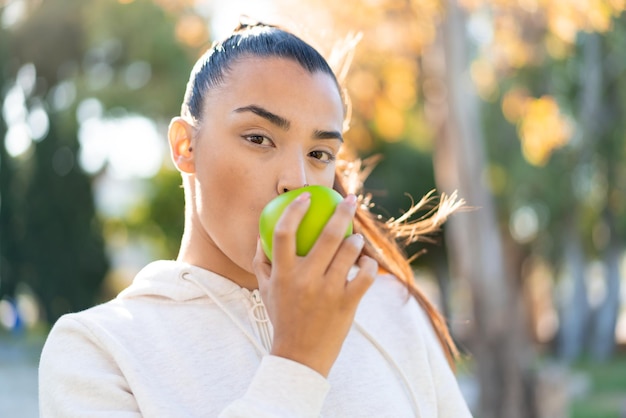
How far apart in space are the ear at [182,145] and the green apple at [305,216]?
12.5 inches

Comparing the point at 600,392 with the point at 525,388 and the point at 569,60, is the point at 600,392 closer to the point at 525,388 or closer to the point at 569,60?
the point at 569,60

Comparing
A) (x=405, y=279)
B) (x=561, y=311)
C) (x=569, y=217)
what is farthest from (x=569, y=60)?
(x=405, y=279)

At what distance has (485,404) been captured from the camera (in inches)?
305

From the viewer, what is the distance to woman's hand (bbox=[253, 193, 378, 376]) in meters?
1.51

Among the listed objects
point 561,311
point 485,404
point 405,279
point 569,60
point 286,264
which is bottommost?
point 286,264

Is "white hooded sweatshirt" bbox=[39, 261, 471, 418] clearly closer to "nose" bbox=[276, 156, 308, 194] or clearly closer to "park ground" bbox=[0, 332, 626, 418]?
"nose" bbox=[276, 156, 308, 194]

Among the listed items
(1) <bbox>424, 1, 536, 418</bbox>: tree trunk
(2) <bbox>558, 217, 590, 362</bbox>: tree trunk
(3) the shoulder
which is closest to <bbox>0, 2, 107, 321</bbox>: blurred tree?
(2) <bbox>558, 217, 590, 362</bbox>: tree trunk

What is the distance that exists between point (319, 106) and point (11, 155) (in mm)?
20447

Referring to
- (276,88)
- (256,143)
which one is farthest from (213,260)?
(276,88)

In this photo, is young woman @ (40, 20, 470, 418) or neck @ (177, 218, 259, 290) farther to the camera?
neck @ (177, 218, 259, 290)

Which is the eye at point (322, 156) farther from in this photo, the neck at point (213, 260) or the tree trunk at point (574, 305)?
the tree trunk at point (574, 305)

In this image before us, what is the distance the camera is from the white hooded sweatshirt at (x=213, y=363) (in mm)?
1654

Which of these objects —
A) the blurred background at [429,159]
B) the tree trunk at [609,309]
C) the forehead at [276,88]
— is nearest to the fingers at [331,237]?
the forehead at [276,88]

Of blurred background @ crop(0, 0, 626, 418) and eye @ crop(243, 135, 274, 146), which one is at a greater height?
blurred background @ crop(0, 0, 626, 418)
